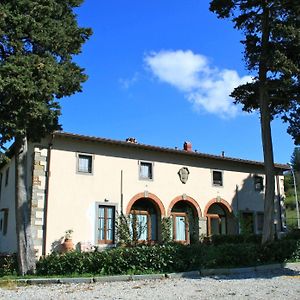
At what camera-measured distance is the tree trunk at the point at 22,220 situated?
47.1ft

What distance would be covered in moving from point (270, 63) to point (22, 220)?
10.4 metres

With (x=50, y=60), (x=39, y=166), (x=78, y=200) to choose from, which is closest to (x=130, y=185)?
(x=78, y=200)

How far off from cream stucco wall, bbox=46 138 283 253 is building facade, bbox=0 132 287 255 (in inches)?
1.8

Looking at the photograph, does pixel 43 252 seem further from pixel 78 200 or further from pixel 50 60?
pixel 50 60

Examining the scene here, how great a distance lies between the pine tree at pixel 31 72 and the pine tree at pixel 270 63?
20.5 feet

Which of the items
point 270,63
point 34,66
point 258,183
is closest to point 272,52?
point 270,63

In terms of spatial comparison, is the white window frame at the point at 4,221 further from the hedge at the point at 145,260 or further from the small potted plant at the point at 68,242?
the hedge at the point at 145,260

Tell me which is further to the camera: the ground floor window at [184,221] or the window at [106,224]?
the ground floor window at [184,221]

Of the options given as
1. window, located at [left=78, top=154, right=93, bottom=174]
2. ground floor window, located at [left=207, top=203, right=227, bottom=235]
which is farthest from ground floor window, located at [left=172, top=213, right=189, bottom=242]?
window, located at [left=78, top=154, right=93, bottom=174]

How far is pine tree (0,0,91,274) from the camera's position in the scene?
13102 millimetres

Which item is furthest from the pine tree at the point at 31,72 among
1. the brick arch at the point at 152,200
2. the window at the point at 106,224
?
the brick arch at the point at 152,200

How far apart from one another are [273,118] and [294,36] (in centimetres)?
370

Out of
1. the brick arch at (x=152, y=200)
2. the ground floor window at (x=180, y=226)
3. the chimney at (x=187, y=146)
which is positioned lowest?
the ground floor window at (x=180, y=226)

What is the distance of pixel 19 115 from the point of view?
13.3 meters
